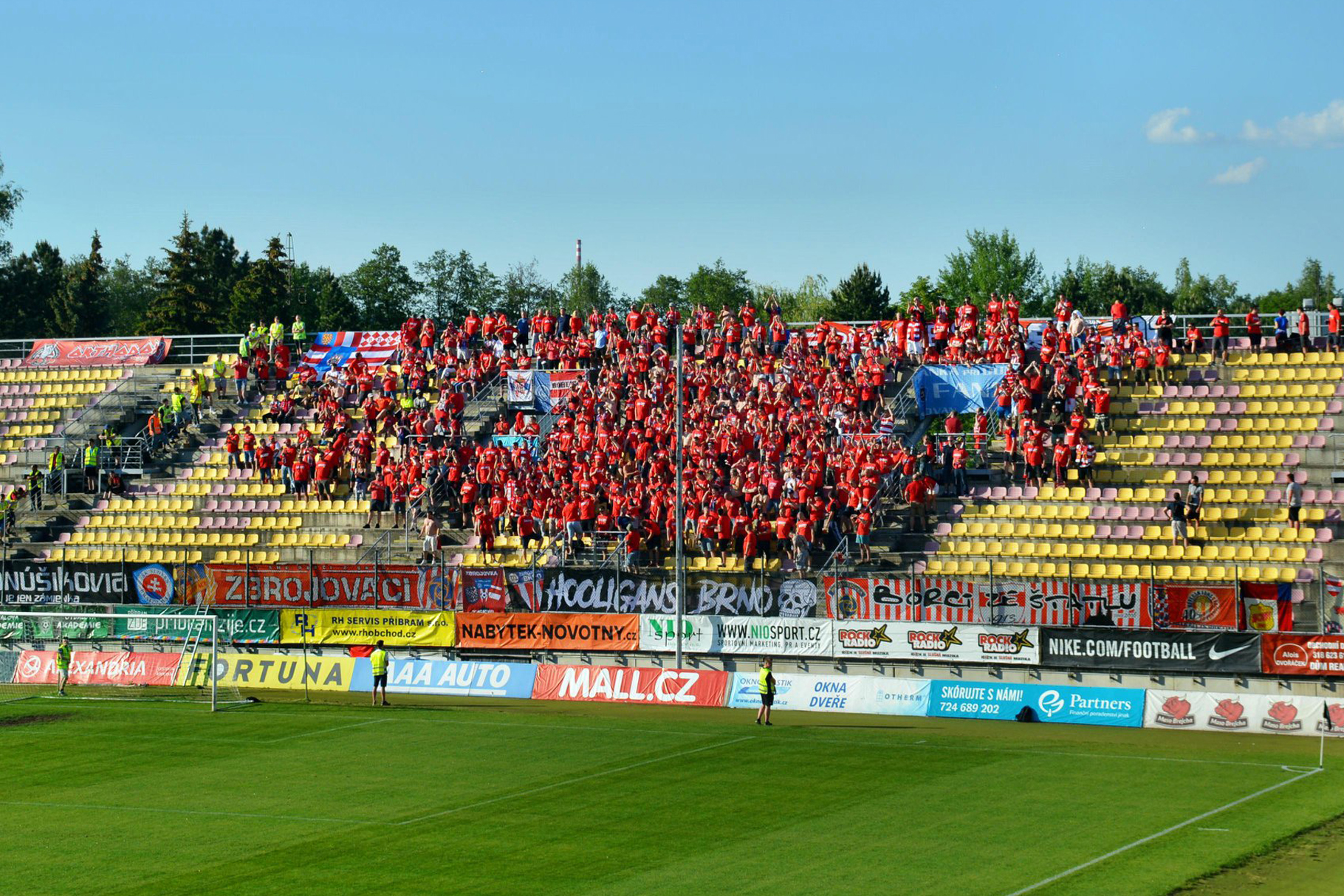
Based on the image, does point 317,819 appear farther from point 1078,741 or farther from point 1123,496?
point 1123,496

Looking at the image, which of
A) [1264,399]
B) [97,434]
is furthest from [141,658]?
[1264,399]

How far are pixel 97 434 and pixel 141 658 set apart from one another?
15378mm

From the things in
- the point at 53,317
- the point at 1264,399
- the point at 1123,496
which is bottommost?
the point at 1123,496

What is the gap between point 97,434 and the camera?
5797 centimetres

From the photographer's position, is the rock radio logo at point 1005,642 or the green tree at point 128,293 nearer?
the rock radio logo at point 1005,642

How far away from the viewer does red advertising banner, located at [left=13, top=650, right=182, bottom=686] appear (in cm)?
4497

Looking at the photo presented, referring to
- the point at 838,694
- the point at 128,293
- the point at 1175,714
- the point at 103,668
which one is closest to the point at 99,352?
the point at 103,668

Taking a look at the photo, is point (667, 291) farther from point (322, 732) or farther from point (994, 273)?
point (322, 732)

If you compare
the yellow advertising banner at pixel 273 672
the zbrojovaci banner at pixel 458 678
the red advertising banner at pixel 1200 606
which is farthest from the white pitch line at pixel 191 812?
the red advertising banner at pixel 1200 606

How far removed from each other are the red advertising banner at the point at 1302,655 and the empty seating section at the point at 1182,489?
6.47 ft

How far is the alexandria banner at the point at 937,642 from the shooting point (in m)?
38.4

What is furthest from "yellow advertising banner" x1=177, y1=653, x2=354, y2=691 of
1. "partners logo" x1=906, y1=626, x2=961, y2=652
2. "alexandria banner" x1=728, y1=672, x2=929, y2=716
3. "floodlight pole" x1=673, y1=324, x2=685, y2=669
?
"partners logo" x1=906, y1=626, x2=961, y2=652

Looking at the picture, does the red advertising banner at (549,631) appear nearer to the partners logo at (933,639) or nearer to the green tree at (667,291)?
the partners logo at (933,639)

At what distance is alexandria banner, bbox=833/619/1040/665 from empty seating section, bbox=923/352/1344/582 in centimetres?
224
